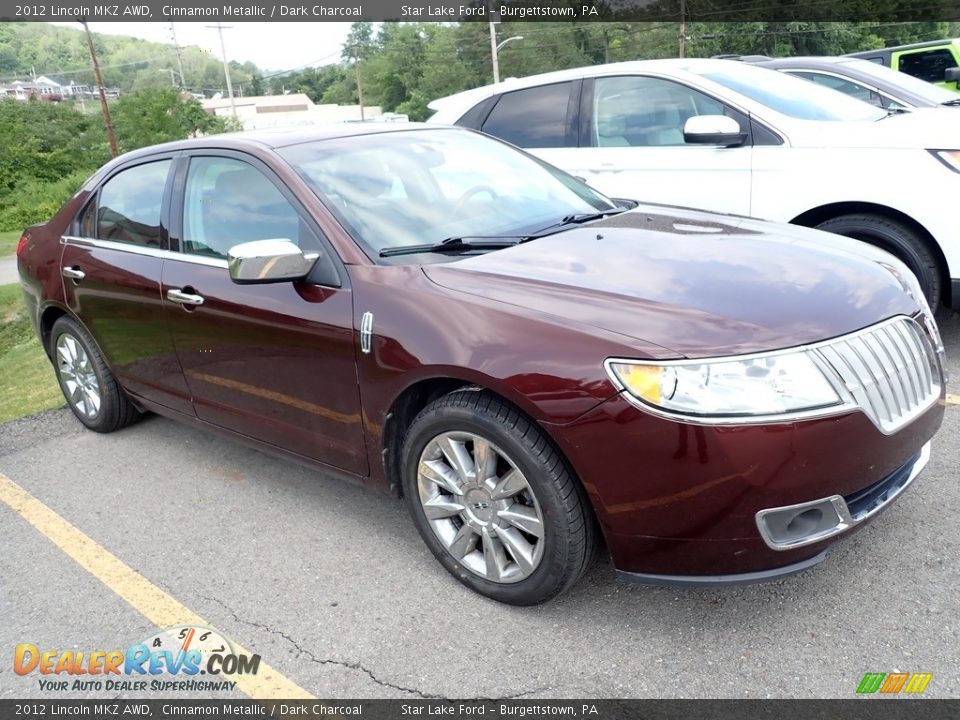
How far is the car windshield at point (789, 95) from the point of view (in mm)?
5264

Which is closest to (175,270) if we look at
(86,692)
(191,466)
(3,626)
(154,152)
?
(154,152)

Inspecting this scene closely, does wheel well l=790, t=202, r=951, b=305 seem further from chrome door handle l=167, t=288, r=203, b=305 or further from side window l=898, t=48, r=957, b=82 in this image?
side window l=898, t=48, r=957, b=82

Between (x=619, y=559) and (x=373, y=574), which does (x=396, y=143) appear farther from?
(x=619, y=559)

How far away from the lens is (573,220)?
11.4 feet

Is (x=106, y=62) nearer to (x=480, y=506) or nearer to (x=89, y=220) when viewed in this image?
(x=89, y=220)

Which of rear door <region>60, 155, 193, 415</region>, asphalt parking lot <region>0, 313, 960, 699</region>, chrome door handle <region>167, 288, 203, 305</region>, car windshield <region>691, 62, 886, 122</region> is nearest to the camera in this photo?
asphalt parking lot <region>0, 313, 960, 699</region>

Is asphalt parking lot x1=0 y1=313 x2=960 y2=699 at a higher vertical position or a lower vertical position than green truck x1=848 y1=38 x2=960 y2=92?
lower

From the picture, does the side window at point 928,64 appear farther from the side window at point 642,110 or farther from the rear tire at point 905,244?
the rear tire at point 905,244

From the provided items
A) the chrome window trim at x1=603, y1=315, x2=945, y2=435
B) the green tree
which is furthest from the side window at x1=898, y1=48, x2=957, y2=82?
the green tree

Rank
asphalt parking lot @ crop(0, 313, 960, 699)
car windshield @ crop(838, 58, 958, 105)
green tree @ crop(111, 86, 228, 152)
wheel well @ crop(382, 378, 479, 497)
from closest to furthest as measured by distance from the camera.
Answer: asphalt parking lot @ crop(0, 313, 960, 699), wheel well @ crop(382, 378, 479, 497), car windshield @ crop(838, 58, 958, 105), green tree @ crop(111, 86, 228, 152)

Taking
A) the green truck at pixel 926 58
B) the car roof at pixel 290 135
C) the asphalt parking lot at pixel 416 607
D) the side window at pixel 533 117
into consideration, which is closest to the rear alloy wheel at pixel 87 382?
→ the asphalt parking lot at pixel 416 607

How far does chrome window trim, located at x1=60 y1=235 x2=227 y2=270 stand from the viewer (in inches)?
140

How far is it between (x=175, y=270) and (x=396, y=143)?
1.17 metres

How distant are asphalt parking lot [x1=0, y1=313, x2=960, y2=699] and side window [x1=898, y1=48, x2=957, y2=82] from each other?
449 inches
